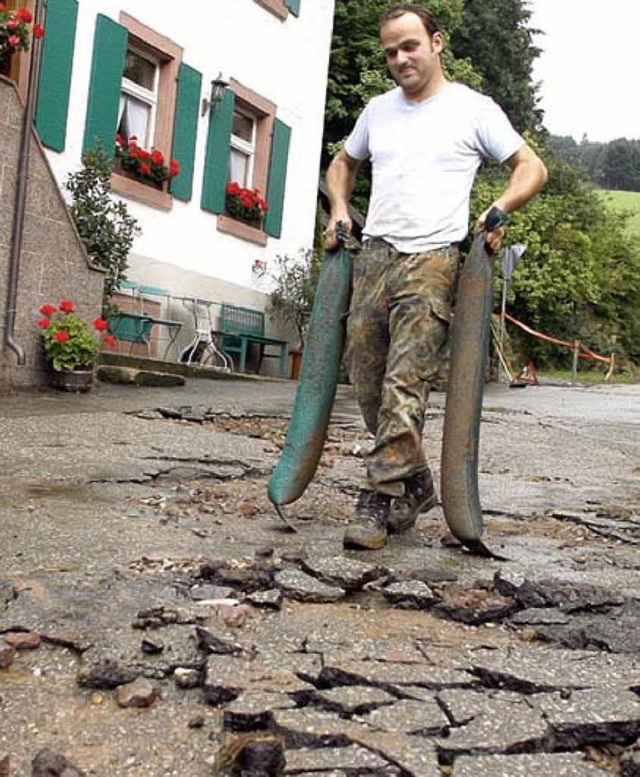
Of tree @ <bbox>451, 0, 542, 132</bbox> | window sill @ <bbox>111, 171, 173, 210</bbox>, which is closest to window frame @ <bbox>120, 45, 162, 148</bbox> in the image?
window sill @ <bbox>111, 171, 173, 210</bbox>

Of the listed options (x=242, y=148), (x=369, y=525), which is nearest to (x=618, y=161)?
(x=242, y=148)

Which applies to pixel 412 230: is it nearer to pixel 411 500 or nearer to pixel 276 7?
pixel 411 500

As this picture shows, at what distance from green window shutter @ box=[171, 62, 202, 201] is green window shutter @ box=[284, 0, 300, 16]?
8.07 feet

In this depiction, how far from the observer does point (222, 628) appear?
273 centimetres

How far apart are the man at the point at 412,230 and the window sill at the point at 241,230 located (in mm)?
9967

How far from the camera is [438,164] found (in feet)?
13.1

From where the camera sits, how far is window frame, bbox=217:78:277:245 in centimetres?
1441

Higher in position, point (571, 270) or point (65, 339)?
point (571, 270)

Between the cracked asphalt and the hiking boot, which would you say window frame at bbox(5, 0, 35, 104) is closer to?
the cracked asphalt

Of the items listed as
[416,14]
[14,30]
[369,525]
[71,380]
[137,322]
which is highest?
[14,30]

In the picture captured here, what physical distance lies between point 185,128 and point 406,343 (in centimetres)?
986

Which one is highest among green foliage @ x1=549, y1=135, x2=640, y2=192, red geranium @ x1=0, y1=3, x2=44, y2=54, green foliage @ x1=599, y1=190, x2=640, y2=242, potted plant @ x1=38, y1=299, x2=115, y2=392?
green foliage @ x1=549, y1=135, x2=640, y2=192

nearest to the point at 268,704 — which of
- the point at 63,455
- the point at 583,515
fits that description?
the point at 583,515

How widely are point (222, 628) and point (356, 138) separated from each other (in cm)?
219
